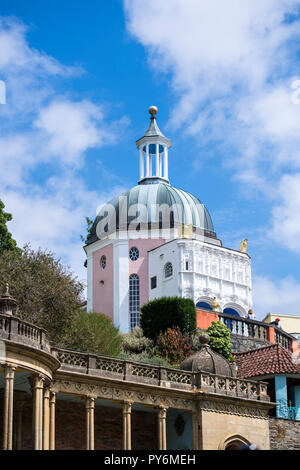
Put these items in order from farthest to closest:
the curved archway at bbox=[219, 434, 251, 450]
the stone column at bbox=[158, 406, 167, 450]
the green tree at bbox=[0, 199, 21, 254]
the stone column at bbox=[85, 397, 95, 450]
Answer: the green tree at bbox=[0, 199, 21, 254]
the curved archway at bbox=[219, 434, 251, 450]
the stone column at bbox=[158, 406, 167, 450]
the stone column at bbox=[85, 397, 95, 450]

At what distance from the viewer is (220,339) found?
45.4m

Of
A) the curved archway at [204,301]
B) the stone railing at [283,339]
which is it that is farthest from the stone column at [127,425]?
the curved archway at [204,301]

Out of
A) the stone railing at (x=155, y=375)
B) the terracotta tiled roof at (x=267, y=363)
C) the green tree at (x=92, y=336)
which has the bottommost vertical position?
the stone railing at (x=155, y=375)

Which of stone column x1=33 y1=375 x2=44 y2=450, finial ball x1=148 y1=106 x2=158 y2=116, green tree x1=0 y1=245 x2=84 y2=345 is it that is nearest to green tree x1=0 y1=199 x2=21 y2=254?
green tree x1=0 y1=245 x2=84 y2=345

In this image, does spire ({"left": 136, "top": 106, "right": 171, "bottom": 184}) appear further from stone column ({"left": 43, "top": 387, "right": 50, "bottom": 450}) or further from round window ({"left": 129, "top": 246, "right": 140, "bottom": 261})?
stone column ({"left": 43, "top": 387, "right": 50, "bottom": 450})

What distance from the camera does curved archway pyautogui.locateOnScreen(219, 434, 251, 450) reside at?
34.2 metres

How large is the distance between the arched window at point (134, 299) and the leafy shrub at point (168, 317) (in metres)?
10.4

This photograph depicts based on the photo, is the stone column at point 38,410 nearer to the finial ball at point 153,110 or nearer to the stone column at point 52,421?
the stone column at point 52,421

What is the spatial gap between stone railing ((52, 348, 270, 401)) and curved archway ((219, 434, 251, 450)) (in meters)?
1.66

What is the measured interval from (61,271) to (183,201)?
75.9 ft

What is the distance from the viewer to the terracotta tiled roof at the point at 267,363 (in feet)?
129

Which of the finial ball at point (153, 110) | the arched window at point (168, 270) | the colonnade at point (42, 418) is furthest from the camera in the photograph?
the finial ball at point (153, 110)

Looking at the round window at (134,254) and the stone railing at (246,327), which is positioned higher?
the round window at (134,254)
